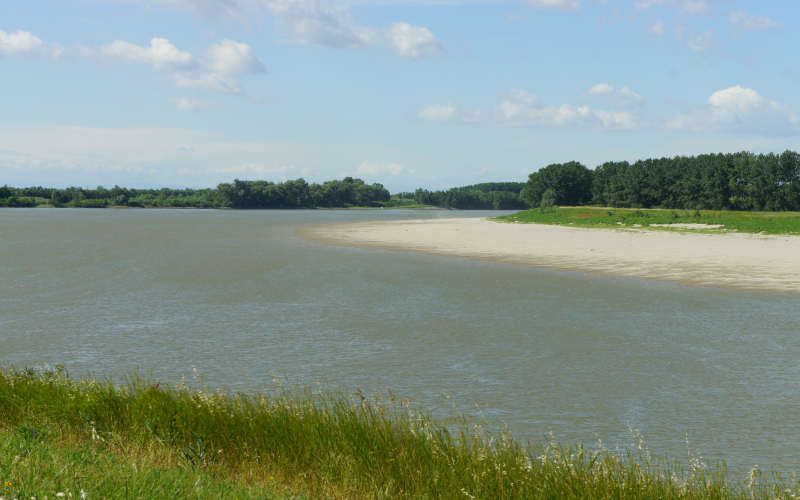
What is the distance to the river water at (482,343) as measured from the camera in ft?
38.4

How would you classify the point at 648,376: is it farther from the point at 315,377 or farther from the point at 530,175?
the point at 530,175

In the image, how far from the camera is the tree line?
403ft

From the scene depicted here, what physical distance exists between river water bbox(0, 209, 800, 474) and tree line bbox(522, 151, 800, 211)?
108968mm

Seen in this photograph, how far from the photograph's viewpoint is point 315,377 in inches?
554

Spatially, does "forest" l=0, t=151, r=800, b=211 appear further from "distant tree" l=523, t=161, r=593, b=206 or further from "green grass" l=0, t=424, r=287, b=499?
"green grass" l=0, t=424, r=287, b=499

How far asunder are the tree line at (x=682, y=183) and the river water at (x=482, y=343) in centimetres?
10897

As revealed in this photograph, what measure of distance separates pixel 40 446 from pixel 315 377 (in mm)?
6313

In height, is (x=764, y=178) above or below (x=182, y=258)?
above

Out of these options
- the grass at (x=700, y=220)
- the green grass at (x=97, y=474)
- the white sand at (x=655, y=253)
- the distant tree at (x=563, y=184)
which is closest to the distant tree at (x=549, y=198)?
the distant tree at (x=563, y=184)

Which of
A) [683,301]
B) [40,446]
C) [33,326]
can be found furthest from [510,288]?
[40,446]

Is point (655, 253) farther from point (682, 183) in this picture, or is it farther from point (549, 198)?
point (549, 198)

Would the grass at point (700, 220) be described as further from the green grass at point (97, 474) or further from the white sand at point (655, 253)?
the green grass at point (97, 474)

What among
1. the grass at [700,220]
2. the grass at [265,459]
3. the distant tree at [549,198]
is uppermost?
the distant tree at [549,198]

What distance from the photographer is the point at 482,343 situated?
57.7 feet
